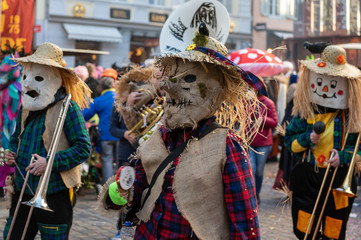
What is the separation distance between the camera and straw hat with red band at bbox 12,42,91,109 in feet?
13.6

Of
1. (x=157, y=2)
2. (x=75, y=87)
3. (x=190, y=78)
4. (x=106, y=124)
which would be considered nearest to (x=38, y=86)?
(x=75, y=87)

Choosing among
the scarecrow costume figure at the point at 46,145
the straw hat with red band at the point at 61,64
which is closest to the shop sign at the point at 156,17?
the straw hat with red band at the point at 61,64

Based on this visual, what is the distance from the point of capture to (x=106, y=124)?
26.1ft

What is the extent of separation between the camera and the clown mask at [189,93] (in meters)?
2.86

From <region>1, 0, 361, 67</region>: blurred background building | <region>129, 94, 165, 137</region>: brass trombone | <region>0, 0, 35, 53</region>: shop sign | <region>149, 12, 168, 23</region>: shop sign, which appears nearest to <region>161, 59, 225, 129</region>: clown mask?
<region>129, 94, 165, 137</region>: brass trombone

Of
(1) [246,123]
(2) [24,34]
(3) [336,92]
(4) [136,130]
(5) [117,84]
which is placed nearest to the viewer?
(1) [246,123]

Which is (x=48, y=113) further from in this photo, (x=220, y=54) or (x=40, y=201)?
(x=220, y=54)

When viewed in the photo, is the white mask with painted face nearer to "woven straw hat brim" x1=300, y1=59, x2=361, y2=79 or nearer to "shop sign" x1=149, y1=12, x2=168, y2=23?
"woven straw hat brim" x1=300, y1=59, x2=361, y2=79

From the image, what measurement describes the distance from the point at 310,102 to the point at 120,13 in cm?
2079

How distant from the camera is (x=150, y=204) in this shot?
9.34 ft

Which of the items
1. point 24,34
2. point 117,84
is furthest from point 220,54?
point 24,34

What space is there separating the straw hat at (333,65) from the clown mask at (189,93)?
2278 millimetres

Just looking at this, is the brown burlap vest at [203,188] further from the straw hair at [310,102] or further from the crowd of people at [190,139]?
the straw hair at [310,102]

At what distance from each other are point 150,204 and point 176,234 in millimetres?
197
